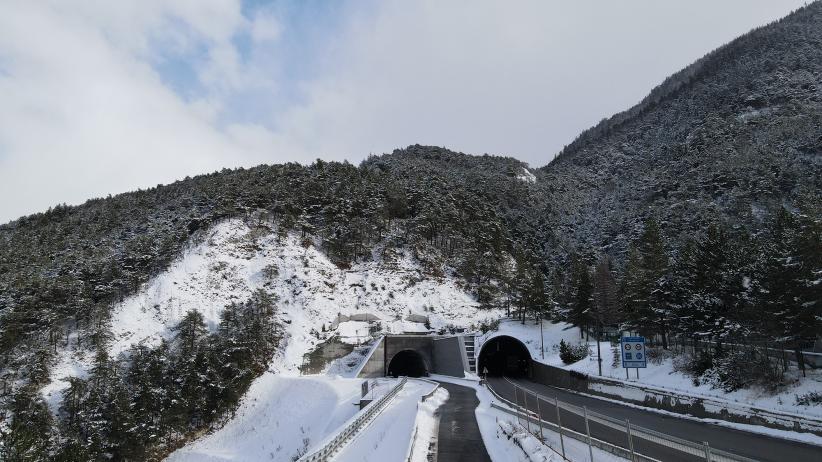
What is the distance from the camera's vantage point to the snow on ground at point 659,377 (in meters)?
20.8

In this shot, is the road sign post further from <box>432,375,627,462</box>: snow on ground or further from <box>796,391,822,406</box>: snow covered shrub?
<box>432,375,627,462</box>: snow on ground

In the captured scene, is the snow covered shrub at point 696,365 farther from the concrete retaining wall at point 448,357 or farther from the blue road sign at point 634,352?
the concrete retaining wall at point 448,357

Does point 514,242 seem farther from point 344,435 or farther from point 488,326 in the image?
point 344,435

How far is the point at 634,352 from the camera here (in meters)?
28.4

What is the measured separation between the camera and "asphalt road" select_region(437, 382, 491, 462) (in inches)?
586

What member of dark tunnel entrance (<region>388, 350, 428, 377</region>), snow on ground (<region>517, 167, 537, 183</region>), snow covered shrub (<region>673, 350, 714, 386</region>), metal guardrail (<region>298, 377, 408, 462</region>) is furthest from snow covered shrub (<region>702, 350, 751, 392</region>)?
snow on ground (<region>517, 167, 537, 183</region>)

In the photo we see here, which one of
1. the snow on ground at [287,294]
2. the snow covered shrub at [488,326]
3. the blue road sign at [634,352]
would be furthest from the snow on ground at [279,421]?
the snow covered shrub at [488,326]

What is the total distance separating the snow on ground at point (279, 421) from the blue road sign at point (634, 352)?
743 inches

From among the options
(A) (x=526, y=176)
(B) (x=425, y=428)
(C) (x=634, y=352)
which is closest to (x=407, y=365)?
(C) (x=634, y=352)

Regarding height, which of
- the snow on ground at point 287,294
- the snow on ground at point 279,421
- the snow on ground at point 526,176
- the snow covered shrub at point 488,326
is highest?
the snow on ground at point 526,176

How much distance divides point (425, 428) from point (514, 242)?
323 ft

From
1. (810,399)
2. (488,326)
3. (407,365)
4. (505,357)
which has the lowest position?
(407,365)

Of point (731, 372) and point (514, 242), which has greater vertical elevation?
point (514, 242)

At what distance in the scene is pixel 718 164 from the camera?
361ft
